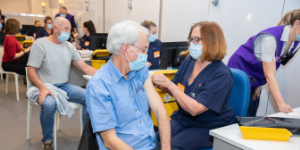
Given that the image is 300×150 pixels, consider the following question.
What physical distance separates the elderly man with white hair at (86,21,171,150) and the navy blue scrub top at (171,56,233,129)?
25 cm

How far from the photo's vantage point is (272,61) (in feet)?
5.20

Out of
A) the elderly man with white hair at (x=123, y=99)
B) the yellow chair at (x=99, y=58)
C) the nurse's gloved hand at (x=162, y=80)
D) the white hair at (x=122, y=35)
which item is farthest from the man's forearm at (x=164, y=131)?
the yellow chair at (x=99, y=58)

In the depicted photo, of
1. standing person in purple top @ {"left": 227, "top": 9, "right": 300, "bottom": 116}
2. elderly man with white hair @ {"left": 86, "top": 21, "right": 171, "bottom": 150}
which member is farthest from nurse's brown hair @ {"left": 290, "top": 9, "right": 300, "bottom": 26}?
elderly man with white hair @ {"left": 86, "top": 21, "right": 171, "bottom": 150}

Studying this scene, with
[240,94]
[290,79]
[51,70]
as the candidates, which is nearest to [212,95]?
[240,94]

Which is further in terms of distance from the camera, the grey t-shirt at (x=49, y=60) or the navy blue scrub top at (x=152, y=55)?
the navy blue scrub top at (x=152, y=55)

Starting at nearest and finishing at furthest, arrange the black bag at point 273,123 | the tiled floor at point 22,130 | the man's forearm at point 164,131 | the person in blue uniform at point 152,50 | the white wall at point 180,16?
the black bag at point 273,123 → the man's forearm at point 164,131 → the tiled floor at point 22,130 → the person in blue uniform at point 152,50 → the white wall at point 180,16

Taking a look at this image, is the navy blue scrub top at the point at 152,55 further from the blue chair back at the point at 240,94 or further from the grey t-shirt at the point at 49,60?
the blue chair back at the point at 240,94

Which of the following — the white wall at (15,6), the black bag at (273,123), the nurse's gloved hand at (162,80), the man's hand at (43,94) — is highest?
the white wall at (15,6)

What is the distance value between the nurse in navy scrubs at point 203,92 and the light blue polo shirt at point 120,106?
0.24 metres

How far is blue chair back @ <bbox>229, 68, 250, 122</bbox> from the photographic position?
1.41m

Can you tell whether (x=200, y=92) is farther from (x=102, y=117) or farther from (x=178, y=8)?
(x=178, y=8)

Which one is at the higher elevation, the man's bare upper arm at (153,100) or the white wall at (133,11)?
the white wall at (133,11)

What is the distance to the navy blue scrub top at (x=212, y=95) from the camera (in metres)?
1.29

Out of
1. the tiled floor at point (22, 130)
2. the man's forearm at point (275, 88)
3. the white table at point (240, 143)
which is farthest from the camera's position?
the tiled floor at point (22, 130)
